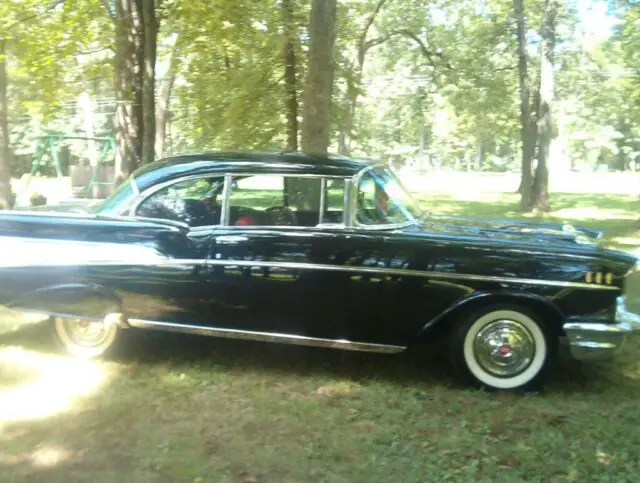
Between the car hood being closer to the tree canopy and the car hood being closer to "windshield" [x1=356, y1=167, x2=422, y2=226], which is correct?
"windshield" [x1=356, y1=167, x2=422, y2=226]

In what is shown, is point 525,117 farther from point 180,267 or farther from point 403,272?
point 180,267

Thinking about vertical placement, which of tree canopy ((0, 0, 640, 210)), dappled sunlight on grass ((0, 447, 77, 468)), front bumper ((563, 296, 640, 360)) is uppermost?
tree canopy ((0, 0, 640, 210))

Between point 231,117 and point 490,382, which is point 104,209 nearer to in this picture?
point 490,382

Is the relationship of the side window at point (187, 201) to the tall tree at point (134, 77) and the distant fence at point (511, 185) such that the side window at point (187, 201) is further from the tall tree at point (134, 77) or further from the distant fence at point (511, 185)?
the distant fence at point (511, 185)

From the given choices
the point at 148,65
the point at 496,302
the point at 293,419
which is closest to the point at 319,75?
the point at 148,65

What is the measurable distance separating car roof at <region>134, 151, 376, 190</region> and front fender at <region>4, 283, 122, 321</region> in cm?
90

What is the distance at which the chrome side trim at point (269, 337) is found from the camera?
456 centimetres

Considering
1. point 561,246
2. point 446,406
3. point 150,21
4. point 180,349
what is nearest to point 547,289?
point 561,246

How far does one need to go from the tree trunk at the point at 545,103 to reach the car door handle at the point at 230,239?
15.5m

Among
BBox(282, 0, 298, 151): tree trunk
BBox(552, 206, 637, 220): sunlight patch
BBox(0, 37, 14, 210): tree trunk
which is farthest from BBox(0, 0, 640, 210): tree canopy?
BBox(552, 206, 637, 220): sunlight patch

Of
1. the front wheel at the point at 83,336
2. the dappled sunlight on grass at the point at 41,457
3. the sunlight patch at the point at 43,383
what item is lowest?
the dappled sunlight on grass at the point at 41,457

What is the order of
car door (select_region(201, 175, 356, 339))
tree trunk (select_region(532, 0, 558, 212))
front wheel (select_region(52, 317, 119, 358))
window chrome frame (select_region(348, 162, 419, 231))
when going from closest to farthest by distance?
car door (select_region(201, 175, 356, 339)) < window chrome frame (select_region(348, 162, 419, 231)) < front wheel (select_region(52, 317, 119, 358)) < tree trunk (select_region(532, 0, 558, 212))

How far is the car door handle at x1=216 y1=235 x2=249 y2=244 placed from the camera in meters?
4.63

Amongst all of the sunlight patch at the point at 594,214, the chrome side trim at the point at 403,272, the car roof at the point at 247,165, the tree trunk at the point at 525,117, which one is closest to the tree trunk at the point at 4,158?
the car roof at the point at 247,165
